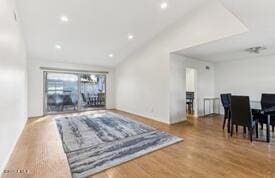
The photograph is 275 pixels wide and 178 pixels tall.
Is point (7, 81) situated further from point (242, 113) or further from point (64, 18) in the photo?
point (242, 113)

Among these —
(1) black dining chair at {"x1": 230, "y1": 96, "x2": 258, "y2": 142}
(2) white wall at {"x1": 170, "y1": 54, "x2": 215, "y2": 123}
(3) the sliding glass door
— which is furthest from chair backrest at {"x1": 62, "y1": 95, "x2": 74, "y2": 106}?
(1) black dining chair at {"x1": 230, "y1": 96, "x2": 258, "y2": 142}

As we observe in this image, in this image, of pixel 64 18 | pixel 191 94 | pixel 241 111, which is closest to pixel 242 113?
pixel 241 111

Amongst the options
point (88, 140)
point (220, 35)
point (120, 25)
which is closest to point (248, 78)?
point (220, 35)

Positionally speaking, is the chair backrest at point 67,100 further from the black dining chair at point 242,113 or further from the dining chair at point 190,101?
the black dining chair at point 242,113

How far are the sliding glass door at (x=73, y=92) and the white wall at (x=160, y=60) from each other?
0.98 m

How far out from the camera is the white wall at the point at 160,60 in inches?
147

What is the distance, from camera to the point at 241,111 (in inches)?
137

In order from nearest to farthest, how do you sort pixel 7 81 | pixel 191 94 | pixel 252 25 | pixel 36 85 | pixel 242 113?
pixel 7 81, pixel 252 25, pixel 242 113, pixel 36 85, pixel 191 94

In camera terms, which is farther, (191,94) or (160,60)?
(191,94)

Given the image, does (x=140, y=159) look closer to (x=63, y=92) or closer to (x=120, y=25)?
(x=120, y=25)

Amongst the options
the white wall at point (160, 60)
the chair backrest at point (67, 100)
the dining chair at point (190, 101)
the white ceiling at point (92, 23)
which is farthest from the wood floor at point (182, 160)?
the chair backrest at point (67, 100)

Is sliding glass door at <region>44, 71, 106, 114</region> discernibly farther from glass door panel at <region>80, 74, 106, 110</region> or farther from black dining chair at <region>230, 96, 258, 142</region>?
black dining chair at <region>230, 96, 258, 142</region>

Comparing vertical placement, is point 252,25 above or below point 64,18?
below

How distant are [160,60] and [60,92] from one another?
4700 mm
